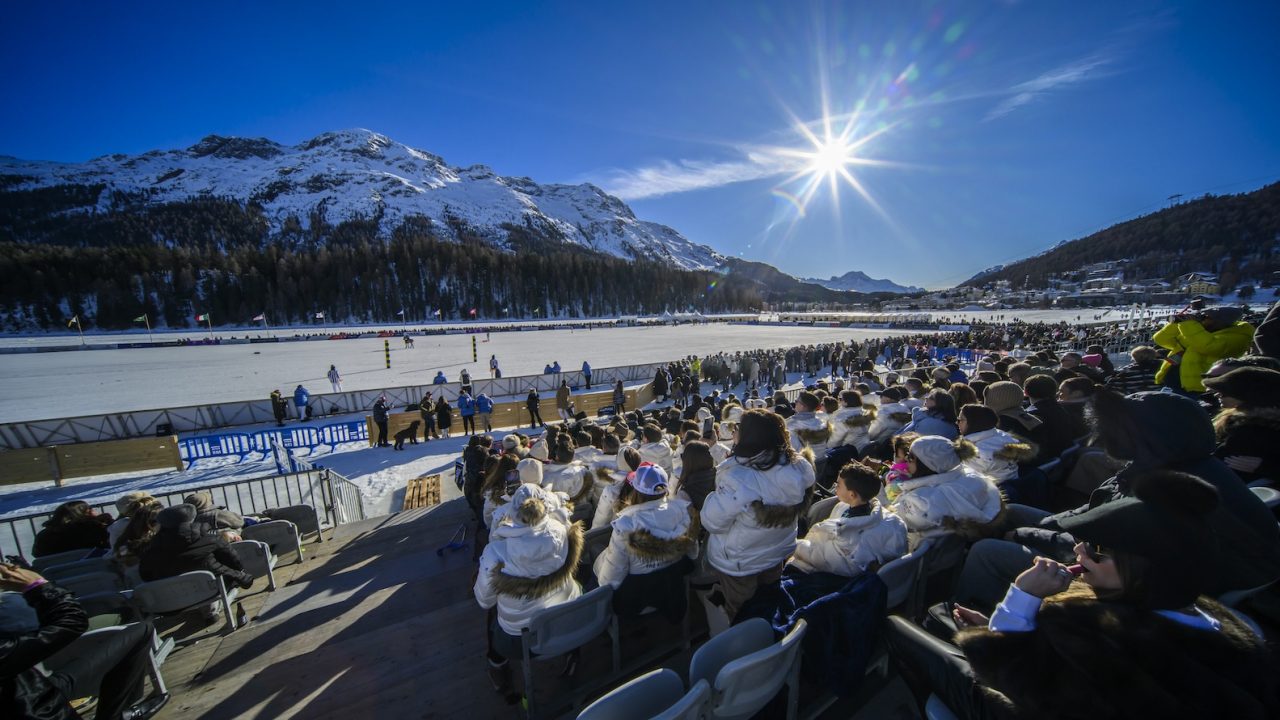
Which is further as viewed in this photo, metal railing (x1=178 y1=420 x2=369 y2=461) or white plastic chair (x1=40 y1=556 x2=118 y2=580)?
metal railing (x1=178 y1=420 x2=369 y2=461)

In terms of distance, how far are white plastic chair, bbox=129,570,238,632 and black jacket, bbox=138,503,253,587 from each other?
10 centimetres

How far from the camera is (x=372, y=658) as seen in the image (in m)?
3.32

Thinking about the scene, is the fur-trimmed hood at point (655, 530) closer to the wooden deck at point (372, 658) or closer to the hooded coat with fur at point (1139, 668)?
the wooden deck at point (372, 658)

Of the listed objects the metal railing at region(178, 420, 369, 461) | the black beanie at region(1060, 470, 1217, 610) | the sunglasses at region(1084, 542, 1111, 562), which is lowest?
the metal railing at region(178, 420, 369, 461)

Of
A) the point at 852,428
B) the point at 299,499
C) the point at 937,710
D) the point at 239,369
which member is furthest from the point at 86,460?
the point at 239,369

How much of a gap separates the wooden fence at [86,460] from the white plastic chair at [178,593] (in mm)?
11320

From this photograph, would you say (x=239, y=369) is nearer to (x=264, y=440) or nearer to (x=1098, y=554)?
(x=264, y=440)

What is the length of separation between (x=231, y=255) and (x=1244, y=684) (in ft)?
361

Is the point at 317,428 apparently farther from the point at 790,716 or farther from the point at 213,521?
the point at 790,716

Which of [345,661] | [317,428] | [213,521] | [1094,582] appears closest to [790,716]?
[1094,582]

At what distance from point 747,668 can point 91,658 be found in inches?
147

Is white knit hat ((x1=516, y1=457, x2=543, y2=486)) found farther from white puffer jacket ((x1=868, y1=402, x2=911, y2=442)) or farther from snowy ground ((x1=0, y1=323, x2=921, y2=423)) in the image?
snowy ground ((x1=0, y1=323, x2=921, y2=423))

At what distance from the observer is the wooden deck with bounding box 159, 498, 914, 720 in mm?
2893

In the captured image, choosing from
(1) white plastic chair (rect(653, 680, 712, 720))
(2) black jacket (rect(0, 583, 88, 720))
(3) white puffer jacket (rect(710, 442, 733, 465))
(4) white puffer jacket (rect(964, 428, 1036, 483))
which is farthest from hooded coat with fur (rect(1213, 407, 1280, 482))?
(2) black jacket (rect(0, 583, 88, 720))
